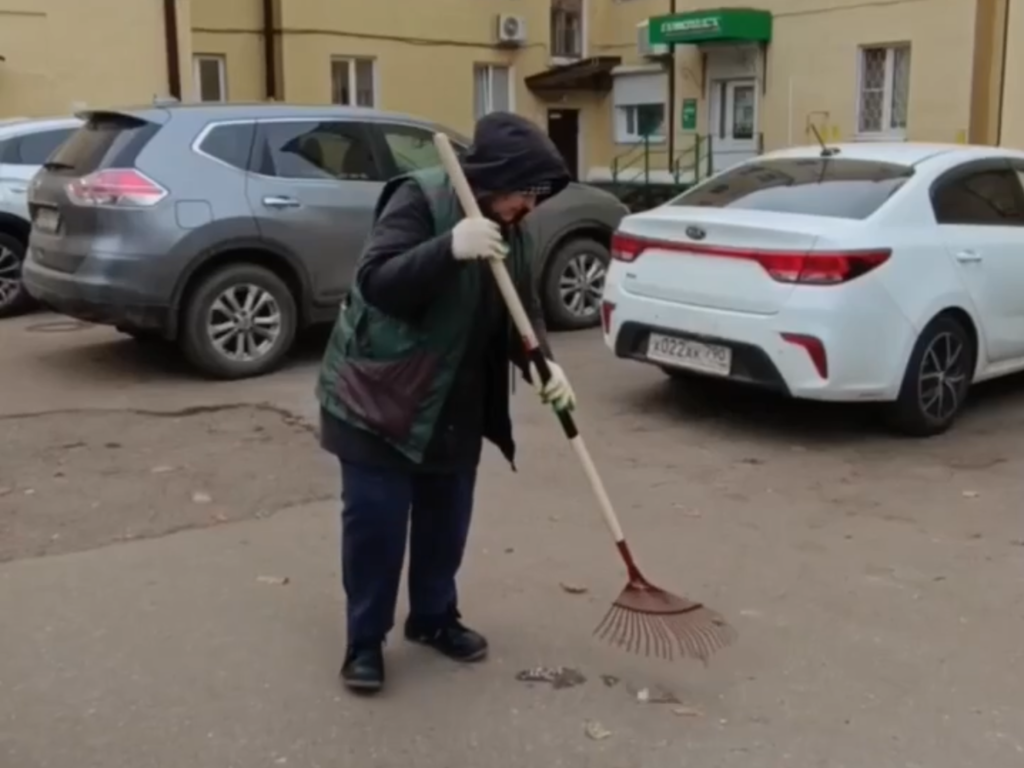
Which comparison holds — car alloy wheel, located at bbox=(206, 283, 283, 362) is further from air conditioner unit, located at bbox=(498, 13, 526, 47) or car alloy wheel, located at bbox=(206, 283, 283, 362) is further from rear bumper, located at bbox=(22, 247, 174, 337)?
air conditioner unit, located at bbox=(498, 13, 526, 47)

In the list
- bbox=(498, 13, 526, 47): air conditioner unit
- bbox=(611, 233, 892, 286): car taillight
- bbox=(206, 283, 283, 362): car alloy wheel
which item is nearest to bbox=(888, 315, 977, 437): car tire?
bbox=(611, 233, 892, 286): car taillight

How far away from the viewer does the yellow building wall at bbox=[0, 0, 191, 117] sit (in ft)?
52.1

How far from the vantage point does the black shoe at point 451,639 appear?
13.7 feet

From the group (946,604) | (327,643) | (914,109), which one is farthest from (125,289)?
(914,109)

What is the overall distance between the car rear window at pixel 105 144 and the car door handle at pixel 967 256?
15.7 ft

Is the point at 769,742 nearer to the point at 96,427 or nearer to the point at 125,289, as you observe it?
the point at 96,427

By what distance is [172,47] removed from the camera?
16.8m

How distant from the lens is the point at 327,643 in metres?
4.28

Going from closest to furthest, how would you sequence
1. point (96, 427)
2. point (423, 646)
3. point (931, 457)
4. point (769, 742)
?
point (769, 742), point (423, 646), point (931, 457), point (96, 427)

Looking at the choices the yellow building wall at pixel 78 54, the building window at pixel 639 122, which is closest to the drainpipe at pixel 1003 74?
the building window at pixel 639 122

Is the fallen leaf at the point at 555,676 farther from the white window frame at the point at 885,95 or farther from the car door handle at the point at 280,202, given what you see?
the white window frame at the point at 885,95

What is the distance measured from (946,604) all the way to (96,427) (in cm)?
446

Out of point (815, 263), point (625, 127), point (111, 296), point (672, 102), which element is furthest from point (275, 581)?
point (625, 127)

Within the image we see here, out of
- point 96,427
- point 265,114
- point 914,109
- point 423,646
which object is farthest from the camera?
point 914,109
